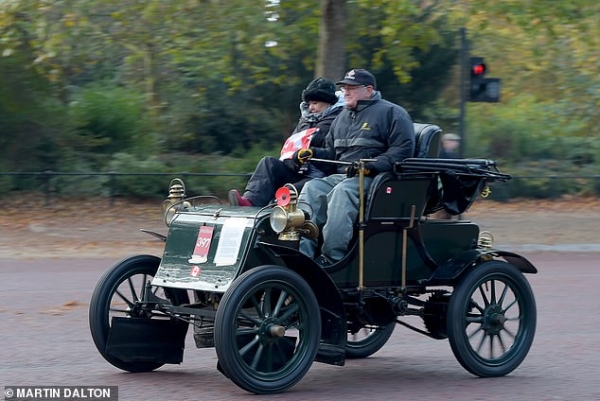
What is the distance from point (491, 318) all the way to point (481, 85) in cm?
971

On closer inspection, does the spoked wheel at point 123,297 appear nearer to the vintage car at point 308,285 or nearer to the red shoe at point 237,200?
the vintage car at point 308,285

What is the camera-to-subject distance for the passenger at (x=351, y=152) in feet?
22.8

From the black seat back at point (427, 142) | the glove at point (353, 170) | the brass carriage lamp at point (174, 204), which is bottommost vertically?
the brass carriage lamp at point (174, 204)

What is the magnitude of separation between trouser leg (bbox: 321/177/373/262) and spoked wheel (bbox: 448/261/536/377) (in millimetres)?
944

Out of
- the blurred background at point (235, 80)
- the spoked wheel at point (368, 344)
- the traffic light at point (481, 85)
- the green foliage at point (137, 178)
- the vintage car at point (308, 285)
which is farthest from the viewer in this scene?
the green foliage at point (137, 178)

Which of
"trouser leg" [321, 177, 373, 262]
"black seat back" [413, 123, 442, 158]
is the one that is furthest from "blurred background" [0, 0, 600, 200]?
"trouser leg" [321, 177, 373, 262]

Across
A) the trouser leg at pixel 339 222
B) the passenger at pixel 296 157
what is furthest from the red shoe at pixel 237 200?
the trouser leg at pixel 339 222

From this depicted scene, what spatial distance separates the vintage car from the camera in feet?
21.5

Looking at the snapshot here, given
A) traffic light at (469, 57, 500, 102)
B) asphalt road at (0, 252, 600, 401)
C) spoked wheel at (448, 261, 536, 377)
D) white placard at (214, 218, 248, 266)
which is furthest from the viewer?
traffic light at (469, 57, 500, 102)

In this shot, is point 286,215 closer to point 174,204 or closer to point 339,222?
point 339,222

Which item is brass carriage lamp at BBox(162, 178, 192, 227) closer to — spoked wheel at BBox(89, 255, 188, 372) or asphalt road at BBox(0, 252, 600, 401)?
spoked wheel at BBox(89, 255, 188, 372)

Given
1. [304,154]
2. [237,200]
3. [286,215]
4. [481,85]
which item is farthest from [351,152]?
[481,85]

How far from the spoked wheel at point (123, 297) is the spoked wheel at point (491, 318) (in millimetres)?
1937

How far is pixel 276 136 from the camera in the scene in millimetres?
22375
